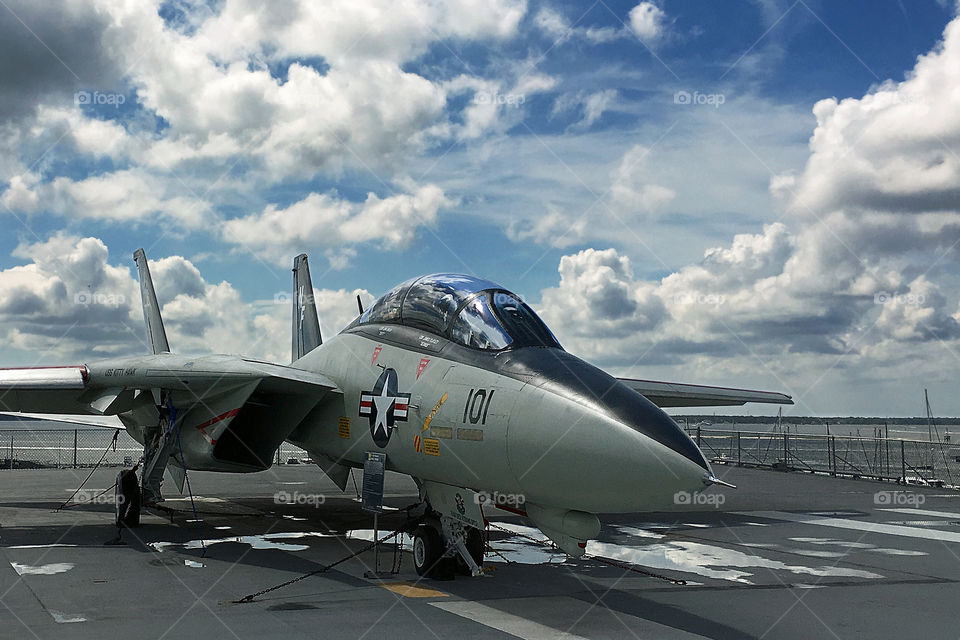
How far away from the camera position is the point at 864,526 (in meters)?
12.9

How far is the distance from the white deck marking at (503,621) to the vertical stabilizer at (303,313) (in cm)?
1019

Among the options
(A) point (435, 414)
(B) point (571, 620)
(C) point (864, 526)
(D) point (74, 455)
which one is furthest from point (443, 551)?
(D) point (74, 455)

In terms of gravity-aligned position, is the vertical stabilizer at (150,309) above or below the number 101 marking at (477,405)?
above

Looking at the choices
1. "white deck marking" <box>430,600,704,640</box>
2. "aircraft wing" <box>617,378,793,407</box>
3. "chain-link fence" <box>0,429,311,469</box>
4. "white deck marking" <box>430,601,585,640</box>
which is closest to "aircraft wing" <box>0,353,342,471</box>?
"chain-link fence" <box>0,429,311,469</box>

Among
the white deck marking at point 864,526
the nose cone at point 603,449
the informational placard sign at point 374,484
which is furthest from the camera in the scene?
the white deck marking at point 864,526

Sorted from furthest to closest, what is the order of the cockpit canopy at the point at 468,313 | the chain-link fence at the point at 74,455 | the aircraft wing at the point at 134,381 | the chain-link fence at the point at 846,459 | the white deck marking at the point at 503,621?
1. the chain-link fence at the point at 74,455
2. the chain-link fence at the point at 846,459
3. the aircraft wing at the point at 134,381
4. the cockpit canopy at the point at 468,313
5. the white deck marking at the point at 503,621

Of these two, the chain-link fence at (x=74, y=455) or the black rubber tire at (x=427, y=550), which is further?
the chain-link fence at (x=74, y=455)

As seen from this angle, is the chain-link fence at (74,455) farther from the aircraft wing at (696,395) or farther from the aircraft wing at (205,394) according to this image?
the aircraft wing at (696,395)

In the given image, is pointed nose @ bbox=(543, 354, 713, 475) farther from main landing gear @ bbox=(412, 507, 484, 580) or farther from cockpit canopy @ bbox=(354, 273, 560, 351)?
main landing gear @ bbox=(412, 507, 484, 580)

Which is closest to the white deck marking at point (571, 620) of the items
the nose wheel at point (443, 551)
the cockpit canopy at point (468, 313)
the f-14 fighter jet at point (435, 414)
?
the f-14 fighter jet at point (435, 414)

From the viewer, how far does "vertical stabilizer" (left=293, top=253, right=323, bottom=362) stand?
1673 centimetres

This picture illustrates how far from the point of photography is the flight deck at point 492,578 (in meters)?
6.27

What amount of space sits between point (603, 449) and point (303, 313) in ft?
40.2

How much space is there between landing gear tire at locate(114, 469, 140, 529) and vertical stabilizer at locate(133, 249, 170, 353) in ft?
16.2
